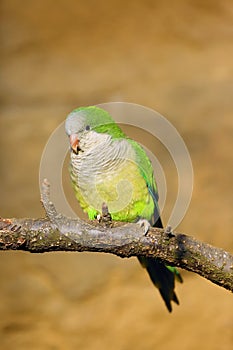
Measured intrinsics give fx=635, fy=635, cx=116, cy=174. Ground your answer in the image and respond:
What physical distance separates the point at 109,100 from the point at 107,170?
3.65 feet

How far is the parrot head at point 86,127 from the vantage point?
1.91 meters

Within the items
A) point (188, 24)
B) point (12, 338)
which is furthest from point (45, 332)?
point (188, 24)

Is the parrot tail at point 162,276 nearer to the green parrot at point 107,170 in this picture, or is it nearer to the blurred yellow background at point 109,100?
the green parrot at point 107,170

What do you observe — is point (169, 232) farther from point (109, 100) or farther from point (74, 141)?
point (109, 100)

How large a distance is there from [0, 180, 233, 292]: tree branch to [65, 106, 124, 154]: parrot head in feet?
1.60

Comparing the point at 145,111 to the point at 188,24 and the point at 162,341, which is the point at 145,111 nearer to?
the point at 188,24

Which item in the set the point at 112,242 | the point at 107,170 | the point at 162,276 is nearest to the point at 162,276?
the point at 162,276

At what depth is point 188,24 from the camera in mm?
3078

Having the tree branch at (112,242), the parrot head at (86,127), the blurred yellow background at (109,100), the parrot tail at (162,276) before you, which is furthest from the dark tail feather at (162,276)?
the blurred yellow background at (109,100)

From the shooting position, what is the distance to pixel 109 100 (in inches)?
120

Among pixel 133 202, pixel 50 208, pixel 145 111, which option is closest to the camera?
pixel 50 208

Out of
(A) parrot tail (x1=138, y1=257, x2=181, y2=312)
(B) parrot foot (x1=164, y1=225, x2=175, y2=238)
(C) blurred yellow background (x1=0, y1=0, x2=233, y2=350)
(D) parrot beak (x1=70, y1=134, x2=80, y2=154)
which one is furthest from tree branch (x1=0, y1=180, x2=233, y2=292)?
(C) blurred yellow background (x1=0, y1=0, x2=233, y2=350)

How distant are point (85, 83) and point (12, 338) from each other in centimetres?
129

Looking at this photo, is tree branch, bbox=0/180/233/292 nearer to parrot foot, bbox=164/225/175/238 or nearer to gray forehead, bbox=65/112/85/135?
parrot foot, bbox=164/225/175/238
